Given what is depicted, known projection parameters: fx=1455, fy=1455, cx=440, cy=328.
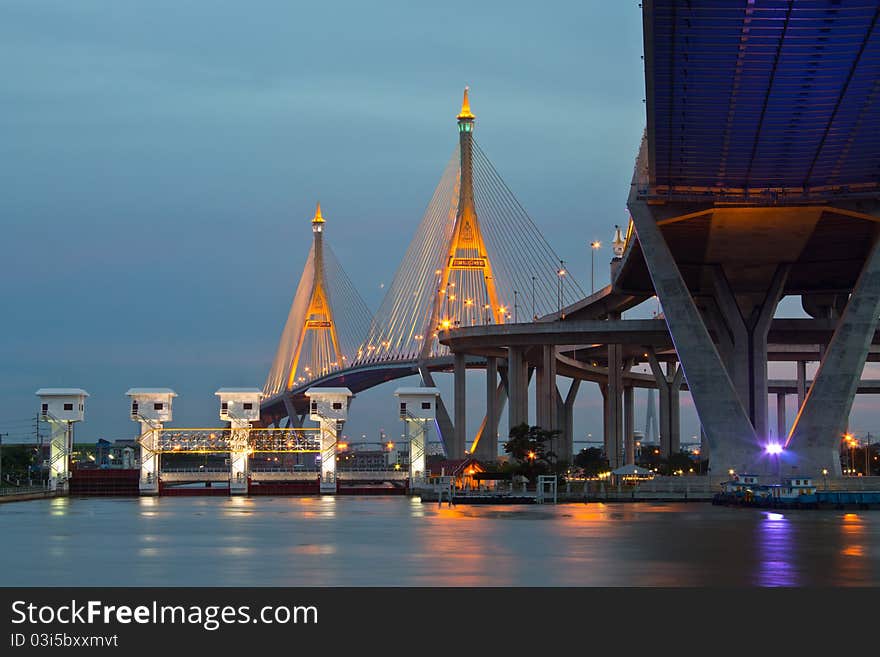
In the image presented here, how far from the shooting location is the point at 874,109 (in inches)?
2623

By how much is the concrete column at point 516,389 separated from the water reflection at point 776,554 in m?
50.6

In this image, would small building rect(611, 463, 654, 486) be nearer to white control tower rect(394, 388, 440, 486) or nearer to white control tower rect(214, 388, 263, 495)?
white control tower rect(394, 388, 440, 486)

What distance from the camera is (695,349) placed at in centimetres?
7975

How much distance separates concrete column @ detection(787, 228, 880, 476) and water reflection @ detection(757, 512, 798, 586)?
17.6 metres

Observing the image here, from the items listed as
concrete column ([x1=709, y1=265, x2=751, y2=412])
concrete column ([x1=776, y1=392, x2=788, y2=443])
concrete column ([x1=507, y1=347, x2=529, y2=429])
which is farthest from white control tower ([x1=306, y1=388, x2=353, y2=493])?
concrete column ([x1=776, y1=392, x2=788, y2=443])

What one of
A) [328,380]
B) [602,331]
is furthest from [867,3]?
[328,380]

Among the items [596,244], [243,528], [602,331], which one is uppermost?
[596,244]

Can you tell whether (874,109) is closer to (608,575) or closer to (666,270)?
(666,270)

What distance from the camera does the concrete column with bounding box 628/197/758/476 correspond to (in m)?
78.9

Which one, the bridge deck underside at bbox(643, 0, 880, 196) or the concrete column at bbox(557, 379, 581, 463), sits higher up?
the bridge deck underside at bbox(643, 0, 880, 196)

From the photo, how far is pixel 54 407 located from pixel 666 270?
4712 cm

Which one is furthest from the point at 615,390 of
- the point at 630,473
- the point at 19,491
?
the point at 19,491

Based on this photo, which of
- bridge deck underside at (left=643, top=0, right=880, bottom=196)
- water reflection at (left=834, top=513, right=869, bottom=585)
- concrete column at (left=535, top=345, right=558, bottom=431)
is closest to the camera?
water reflection at (left=834, top=513, right=869, bottom=585)
